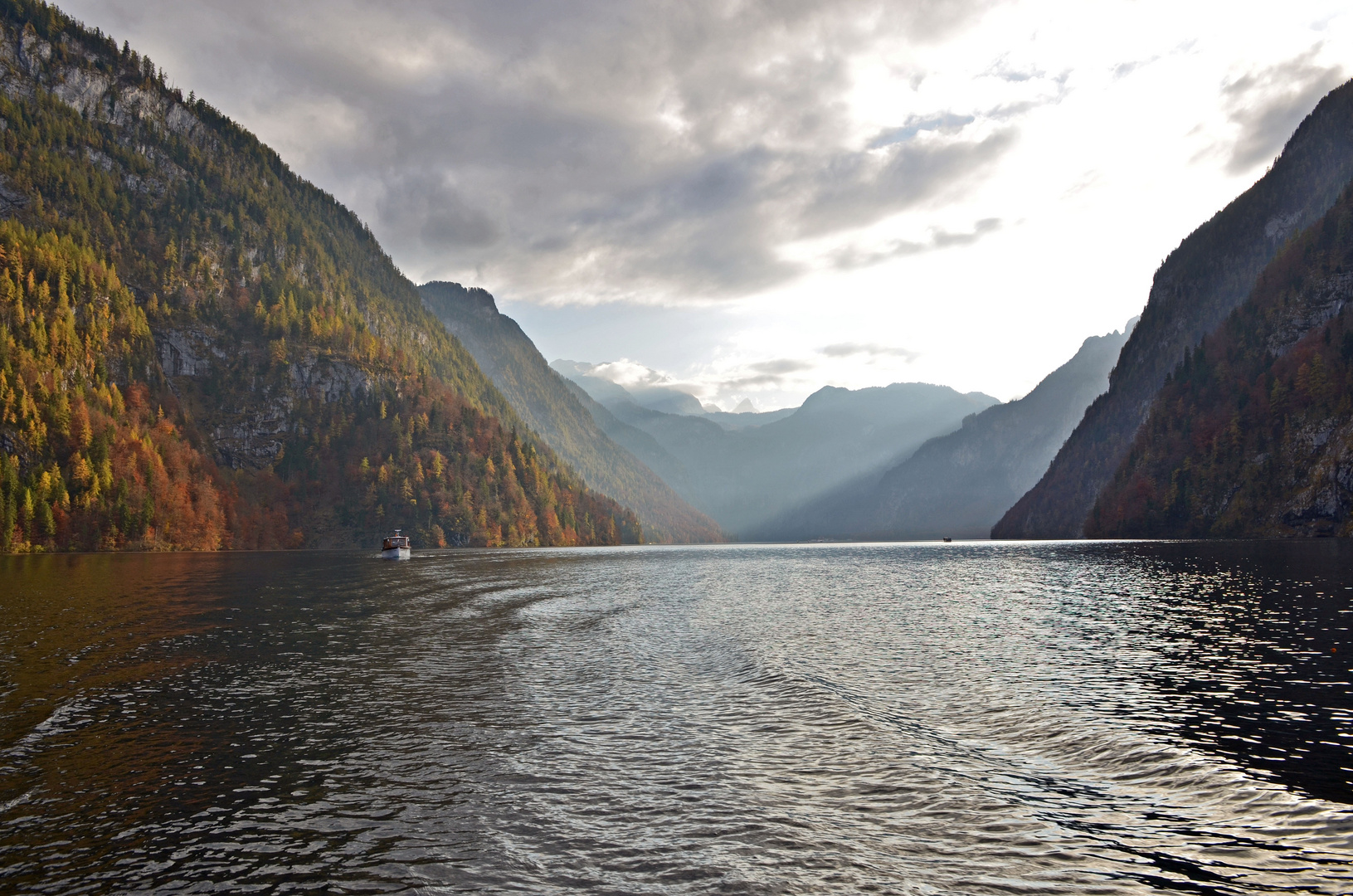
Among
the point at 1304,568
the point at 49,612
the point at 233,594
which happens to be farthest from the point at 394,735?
the point at 1304,568

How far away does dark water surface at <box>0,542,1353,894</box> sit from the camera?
16.5 meters

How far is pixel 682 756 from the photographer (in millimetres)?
25031

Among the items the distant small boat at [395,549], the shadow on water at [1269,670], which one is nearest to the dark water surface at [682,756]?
the shadow on water at [1269,670]

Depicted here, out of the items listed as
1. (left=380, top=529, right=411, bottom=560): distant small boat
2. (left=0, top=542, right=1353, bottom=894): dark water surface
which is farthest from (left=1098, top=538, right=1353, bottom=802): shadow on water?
(left=380, top=529, right=411, bottom=560): distant small boat

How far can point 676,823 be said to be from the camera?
19.0 m

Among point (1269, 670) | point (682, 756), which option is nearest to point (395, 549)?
point (682, 756)

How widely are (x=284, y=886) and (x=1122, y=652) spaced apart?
45.7 meters

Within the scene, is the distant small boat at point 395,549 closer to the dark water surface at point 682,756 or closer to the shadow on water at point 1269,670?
the dark water surface at point 682,756

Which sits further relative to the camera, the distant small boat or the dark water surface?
the distant small boat

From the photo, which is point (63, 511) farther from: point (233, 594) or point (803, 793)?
point (803, 793)

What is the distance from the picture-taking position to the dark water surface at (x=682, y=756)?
54.0 ft

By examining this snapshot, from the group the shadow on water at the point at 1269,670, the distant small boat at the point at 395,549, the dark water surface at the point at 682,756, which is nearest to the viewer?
the dark water surface at the point at 682,756

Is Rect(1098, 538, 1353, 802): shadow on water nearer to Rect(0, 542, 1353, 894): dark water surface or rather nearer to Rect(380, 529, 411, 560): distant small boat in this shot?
Rect(0, 542, 1353, 894): dark water surface

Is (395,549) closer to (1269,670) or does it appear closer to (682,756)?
(682,756)
